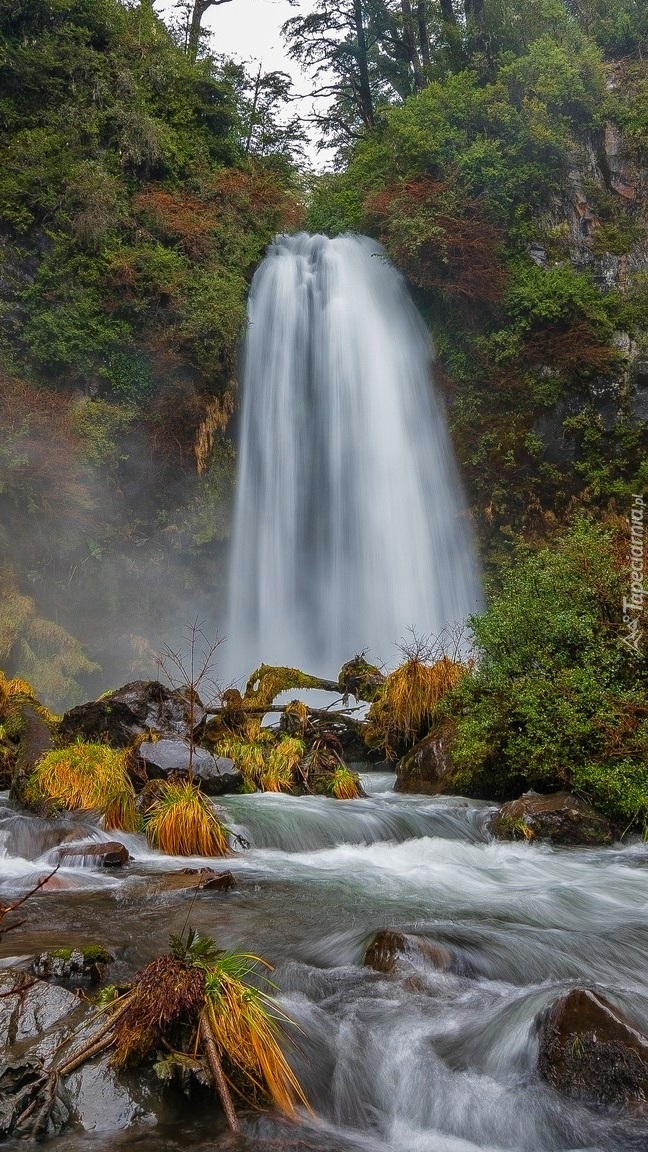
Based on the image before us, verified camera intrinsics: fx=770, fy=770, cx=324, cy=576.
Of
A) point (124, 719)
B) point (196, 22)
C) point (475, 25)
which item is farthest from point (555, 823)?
point (196, 22)

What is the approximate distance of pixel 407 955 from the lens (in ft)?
15.7

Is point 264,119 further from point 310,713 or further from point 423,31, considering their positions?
point 310,713

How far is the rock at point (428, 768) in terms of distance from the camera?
32.2ft

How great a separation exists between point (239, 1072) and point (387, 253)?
2131cm

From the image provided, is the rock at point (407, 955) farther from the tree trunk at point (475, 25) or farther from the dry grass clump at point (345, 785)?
the tree trunk at point (475, 25)

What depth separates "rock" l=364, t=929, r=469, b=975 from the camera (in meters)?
4.72

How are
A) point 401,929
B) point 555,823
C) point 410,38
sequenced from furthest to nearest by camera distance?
point 410,38
point 555,823
point 401,929

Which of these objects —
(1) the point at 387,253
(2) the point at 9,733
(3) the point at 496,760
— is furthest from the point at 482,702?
(1) the point at 387,253

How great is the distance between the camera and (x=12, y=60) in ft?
63.7

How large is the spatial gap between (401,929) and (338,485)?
15881 mm

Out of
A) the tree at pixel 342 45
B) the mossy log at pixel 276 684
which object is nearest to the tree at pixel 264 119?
the tree at pixel 342 45

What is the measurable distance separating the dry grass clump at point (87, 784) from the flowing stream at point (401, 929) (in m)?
0.36

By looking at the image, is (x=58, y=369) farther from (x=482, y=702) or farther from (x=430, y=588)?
(x=482, y=702)

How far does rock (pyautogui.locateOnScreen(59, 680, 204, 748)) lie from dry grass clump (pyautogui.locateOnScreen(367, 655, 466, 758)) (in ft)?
9.62
